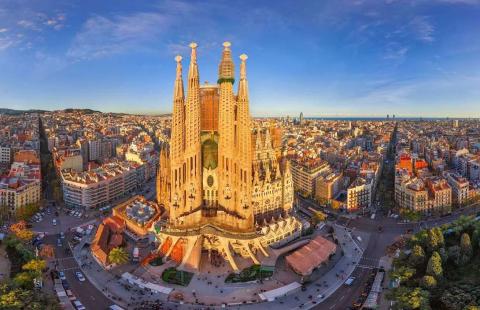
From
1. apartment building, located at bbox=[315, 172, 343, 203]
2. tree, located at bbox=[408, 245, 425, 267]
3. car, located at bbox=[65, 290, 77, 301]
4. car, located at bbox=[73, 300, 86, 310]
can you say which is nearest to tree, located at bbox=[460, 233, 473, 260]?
tree, located at bbox=[408, 245, 425, 267]

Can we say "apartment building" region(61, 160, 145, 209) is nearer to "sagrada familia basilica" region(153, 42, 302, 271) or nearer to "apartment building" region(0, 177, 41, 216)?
"apartment building" region(0, 177, 41, 216)

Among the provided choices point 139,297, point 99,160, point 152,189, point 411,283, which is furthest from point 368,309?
point 99,160

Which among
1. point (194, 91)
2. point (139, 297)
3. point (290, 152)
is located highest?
point (194, 91)

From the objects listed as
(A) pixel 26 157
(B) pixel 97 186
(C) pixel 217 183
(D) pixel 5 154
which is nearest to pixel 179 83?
(C) pixel 217 183

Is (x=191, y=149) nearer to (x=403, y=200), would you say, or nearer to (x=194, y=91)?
(x=194, y=91)

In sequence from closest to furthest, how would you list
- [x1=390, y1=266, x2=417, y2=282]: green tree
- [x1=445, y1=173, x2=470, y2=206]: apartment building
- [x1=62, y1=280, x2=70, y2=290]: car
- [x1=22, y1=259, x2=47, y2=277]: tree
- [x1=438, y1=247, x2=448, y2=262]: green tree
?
[x1=390, y1=266, x2=417, y2=282]: green tree, [x1=22, y1=259, x2=47, y2=277]: tree, [x1=438, y1=247, x2=448, y2=262]: green tree, [x1=62, y1=280, x2=70, y2=290]: car, [x1=445, y1=173, x2=470, y2=206]: apartment building

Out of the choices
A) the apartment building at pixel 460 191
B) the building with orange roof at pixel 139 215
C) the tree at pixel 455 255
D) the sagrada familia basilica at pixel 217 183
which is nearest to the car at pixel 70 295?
the sagrada familia basilica at pixel 217 183
